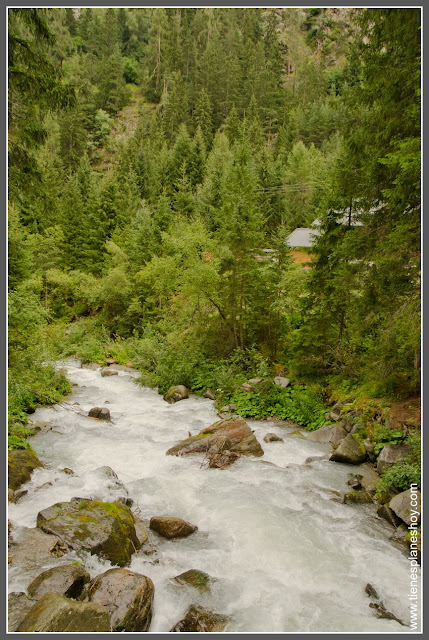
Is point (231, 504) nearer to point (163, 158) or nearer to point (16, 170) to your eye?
point (16, 170)

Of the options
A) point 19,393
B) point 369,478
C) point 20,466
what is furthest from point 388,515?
point 19,393

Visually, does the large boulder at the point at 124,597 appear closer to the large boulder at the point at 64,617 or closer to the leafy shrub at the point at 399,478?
the large boulder at the point at 64,617

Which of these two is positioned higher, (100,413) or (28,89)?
(28,89)

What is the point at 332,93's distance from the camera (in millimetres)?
71000

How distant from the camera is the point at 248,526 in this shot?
7316 millimetres

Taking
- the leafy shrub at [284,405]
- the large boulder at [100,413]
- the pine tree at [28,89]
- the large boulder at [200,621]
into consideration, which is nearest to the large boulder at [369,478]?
the leafy shrub at [284,405]

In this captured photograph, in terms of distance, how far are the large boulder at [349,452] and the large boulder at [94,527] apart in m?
5.44

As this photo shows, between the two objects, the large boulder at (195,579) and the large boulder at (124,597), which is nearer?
the large boulder at (124,597)

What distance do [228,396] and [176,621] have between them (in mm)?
9908

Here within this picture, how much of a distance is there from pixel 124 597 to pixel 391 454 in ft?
21.1

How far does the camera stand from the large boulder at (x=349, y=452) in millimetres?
9578

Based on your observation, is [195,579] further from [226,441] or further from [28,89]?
[28,89]

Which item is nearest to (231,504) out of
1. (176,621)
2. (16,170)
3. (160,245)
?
(176,621)

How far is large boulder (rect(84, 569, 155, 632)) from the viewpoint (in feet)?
15.9
